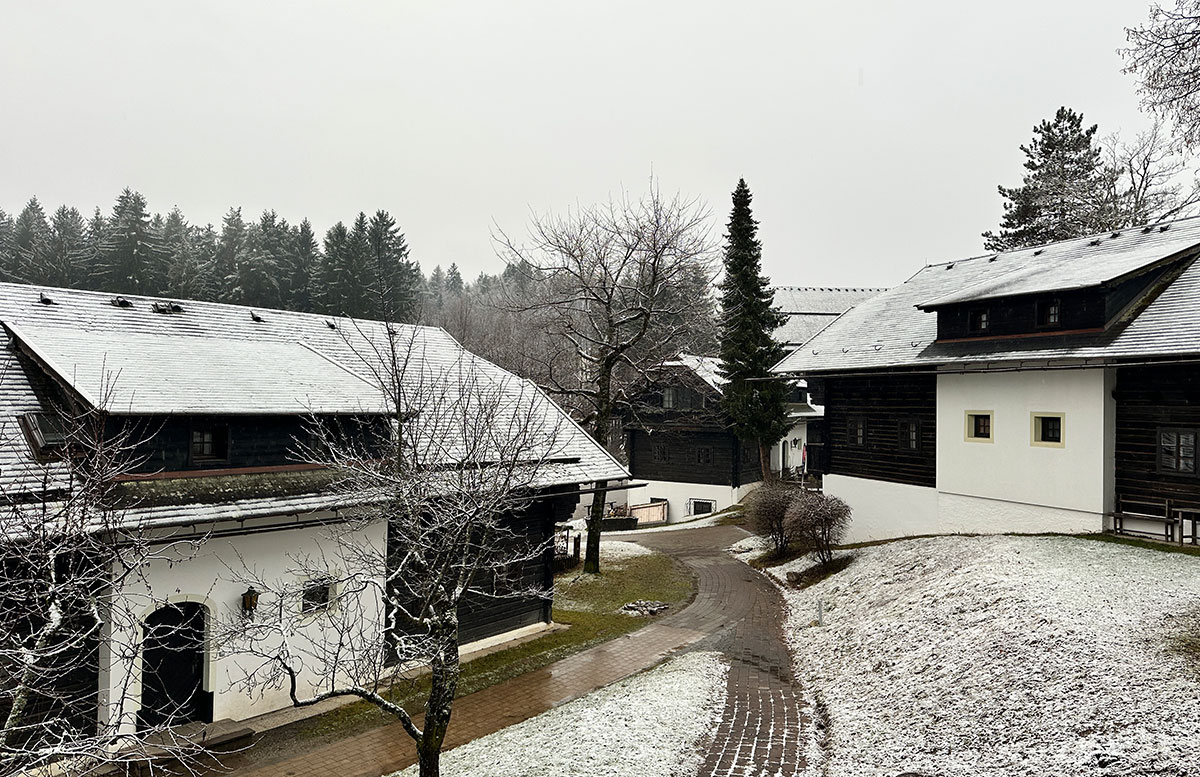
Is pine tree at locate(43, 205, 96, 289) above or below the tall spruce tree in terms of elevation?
above

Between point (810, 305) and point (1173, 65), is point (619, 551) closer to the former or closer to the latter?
point (1173, 65)

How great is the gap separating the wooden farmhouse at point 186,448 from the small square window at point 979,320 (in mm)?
16495

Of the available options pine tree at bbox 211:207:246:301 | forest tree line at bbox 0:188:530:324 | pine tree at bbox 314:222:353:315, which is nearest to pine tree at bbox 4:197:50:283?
forest tree line at bbox 0:188:530:324

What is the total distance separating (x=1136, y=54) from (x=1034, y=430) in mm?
11077

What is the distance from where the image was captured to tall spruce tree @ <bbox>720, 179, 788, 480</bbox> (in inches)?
1378

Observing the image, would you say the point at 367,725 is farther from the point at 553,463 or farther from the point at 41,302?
the point at 41,302

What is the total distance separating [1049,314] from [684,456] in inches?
938

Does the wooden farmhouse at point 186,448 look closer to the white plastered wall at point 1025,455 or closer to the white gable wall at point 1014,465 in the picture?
the white gable wall at point 1014,465

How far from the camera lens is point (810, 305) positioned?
61.7 m

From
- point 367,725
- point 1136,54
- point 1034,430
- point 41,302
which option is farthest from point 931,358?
point 41,302

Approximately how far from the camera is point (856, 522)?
24203mm

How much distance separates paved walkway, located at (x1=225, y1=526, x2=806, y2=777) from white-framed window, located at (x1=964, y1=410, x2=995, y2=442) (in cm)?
738

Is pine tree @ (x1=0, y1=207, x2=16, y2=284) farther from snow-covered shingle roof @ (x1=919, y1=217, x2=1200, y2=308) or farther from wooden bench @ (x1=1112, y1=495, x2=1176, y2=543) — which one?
wooden bench @ (x1=1112, y1=495, x2=1176, y2=543)

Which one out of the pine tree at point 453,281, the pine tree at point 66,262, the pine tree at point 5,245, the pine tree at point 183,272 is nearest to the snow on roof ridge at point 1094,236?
the pine tree at point 183,272
